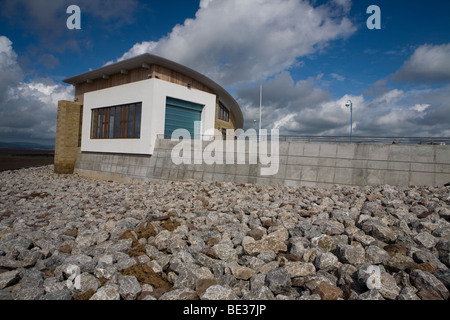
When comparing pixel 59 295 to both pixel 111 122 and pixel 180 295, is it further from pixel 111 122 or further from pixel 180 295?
pixel 111 122

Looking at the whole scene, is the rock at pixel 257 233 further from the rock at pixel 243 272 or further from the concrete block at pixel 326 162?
the concrete block at pixel 326 162

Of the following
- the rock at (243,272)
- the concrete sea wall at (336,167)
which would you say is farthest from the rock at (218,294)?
the concrete sea wall at (336,167)

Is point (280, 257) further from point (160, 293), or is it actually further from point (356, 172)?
point (356, 172)

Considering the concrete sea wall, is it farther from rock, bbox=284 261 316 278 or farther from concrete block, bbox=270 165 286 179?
rock, bbox=284 261 316 278

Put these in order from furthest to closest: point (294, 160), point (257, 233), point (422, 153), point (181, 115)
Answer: point (181, 115) → point (294, 160) → point (422, 153) → point (257, 233)

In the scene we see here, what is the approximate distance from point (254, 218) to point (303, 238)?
68.3 inches

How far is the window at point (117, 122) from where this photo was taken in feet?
64.6

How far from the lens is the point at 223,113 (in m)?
30.8

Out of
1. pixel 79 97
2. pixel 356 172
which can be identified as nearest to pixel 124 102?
pixel 79 97

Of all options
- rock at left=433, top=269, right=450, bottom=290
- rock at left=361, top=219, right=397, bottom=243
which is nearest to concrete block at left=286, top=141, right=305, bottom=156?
rock at left=361, top=219, right=397, bottom=243

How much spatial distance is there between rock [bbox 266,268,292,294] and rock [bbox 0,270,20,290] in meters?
3.61

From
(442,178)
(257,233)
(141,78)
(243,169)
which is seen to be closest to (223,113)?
(141,78)

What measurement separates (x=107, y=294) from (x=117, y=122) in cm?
1995

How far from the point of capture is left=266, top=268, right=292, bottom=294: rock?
336 cm
